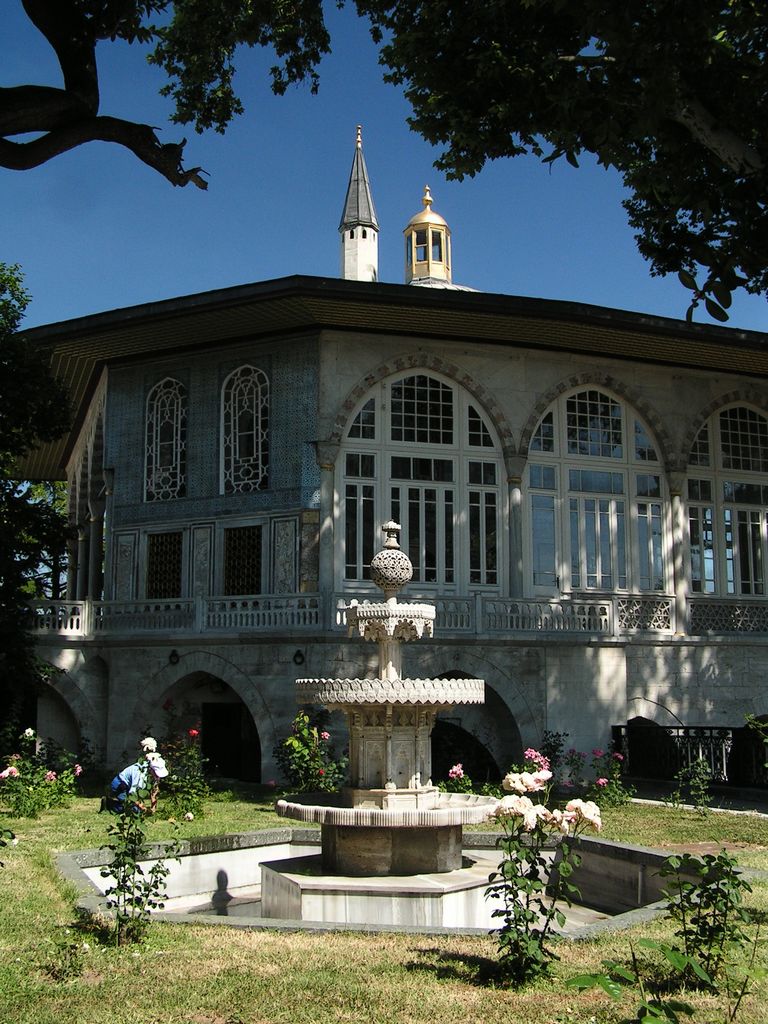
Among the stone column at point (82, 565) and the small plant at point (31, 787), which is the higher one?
the stone column at point (82, 565)

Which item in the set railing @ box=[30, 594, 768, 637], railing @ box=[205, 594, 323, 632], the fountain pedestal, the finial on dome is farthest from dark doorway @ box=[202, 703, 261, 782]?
the finial on dome

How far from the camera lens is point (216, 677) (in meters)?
19.2

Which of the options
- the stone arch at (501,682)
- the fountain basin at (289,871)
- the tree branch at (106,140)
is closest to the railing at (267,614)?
the stone arch at (501,682)

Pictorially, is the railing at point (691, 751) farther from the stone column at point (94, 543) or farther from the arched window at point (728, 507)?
the stone column at point (94, 543)

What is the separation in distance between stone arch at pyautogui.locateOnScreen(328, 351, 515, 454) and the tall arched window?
0.13 meters

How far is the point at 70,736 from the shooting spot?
20.0 meters

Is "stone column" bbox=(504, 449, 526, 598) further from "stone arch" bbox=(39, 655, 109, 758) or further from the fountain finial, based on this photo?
the fountain finial

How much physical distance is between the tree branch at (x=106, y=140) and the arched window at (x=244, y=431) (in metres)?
15.2

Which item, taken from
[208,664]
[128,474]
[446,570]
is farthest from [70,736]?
[446,570]

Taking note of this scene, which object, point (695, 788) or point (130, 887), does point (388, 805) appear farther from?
point (695, 788)

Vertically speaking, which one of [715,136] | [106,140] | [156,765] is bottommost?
[156,765]

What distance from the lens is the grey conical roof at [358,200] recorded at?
143ft

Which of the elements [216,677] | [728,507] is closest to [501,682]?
[216,677]

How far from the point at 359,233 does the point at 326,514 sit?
88.0 ft
